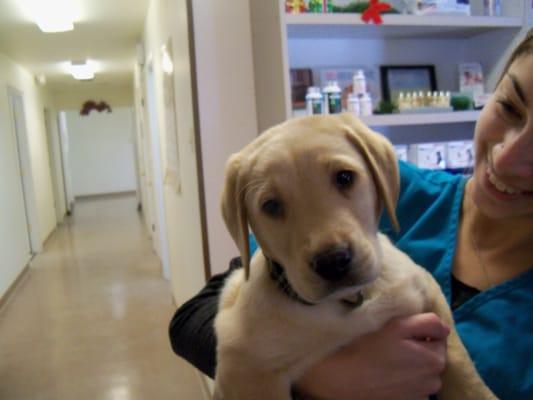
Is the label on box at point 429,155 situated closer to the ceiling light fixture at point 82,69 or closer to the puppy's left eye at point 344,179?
the puppy's left eye at point 344,179

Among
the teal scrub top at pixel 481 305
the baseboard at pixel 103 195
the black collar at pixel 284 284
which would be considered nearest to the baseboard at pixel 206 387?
the teal scrub top at pixel 481 305

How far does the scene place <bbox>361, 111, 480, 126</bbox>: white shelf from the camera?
2.02 metres

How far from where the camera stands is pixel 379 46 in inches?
93.4

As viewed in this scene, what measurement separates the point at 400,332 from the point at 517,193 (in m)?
0.37

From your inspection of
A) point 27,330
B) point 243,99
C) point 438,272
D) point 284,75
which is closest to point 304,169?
point 438,272

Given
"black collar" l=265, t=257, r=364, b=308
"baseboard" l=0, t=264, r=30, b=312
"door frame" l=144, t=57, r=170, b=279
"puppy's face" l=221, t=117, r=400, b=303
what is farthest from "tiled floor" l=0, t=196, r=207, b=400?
"puppy's face" l=221, t=117, r=400, b=303

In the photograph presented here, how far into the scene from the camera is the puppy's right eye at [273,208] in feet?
2.63

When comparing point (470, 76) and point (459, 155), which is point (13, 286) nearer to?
point (459, 155)

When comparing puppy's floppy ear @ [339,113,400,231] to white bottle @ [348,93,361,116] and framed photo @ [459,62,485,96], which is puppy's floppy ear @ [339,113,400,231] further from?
framed photo @ [459,62,485,96]

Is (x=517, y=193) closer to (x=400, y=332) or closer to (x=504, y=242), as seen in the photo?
(x=504, y=242)

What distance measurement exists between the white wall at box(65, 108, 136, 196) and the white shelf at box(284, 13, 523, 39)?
1224 centimetres

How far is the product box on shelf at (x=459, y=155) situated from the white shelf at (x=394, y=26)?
0.51 meters

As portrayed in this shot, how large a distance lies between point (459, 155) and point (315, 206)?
176 cm

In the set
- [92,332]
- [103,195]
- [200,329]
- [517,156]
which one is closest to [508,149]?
[517,156]
